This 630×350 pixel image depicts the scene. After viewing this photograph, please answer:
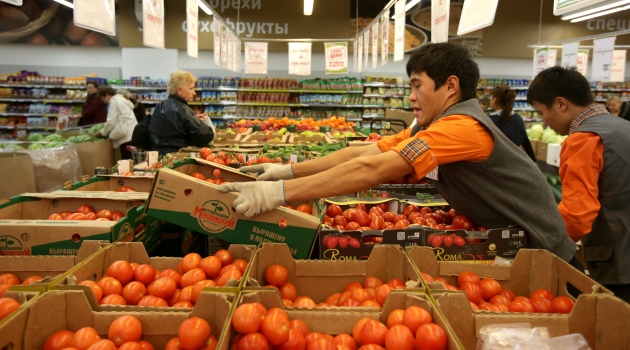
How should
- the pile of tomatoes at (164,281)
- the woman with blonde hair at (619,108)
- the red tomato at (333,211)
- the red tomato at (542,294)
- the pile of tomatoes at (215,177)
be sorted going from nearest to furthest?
the pile of tomatoes at (164,281), the red tomato at (542,294), the red tomato at (333,211), the pile of tomatoes at (215,177), the woman with blonde hair at (619,108)

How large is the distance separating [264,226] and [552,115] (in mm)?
1699

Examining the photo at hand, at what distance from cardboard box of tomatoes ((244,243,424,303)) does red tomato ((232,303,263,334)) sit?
50 centimetres

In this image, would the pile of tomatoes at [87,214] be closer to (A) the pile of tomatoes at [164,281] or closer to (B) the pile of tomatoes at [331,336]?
(A) the pile of tomatoes at [164,281]

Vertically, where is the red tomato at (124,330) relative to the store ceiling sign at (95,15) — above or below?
below

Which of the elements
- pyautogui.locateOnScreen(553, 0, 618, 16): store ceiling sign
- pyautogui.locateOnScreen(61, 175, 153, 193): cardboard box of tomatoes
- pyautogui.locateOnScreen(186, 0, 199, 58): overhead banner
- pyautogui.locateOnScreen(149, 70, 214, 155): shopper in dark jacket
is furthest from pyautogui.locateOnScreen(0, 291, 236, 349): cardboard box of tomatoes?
pyautogui.locateOnScreen(186, 0, 199, 58): overhead banner

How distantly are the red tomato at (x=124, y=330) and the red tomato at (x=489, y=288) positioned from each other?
1.21 metres

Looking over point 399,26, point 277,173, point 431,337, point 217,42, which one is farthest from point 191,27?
point 431,337

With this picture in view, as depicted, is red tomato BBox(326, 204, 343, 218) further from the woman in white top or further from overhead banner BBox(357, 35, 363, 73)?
overhead banner BBox(357, 35, 363, 73)

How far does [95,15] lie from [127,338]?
116 inches

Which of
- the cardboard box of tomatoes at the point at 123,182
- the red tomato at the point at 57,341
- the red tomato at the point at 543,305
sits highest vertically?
the cardboard box of tomatoes at the point at 123,182

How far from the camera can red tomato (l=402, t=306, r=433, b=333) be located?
1.34 metres

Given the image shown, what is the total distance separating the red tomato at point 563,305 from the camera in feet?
5.38

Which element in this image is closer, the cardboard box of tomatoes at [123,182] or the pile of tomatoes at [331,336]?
the pile of tomatoes at [331,336]

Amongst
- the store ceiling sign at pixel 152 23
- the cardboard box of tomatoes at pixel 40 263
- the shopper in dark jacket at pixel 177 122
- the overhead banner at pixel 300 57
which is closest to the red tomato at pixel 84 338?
the cardboard box of tomatoes at pixel 40 263
